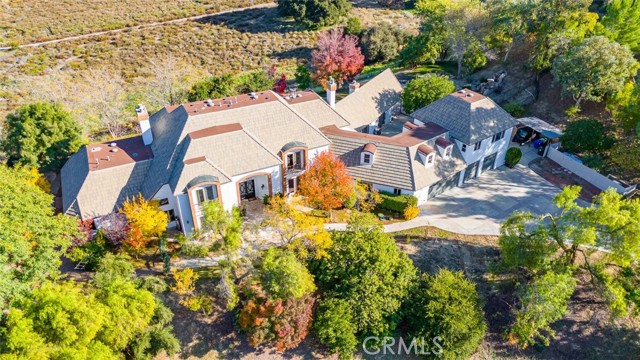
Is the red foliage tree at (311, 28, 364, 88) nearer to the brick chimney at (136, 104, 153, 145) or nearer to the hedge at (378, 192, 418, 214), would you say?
the hedge at (378, 192, 418, 214)

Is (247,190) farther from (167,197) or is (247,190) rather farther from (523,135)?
(523,135)

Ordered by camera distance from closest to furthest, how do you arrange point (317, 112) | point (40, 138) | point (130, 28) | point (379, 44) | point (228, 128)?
point (228, 128)
point (40, 138)
point (317, 112)
point (379, 44)
point (130, 28)

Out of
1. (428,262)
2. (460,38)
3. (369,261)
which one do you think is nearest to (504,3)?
(460,38)

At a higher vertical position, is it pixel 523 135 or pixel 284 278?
pixel 523 135

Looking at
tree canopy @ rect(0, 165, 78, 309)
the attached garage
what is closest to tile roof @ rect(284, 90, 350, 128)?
the attached garage

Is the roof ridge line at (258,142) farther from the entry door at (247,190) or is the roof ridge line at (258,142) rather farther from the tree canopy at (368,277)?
the tree canopy at (368,277)

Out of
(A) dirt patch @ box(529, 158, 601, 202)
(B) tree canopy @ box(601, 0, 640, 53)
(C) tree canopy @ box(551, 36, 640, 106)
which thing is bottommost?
(A) dirt patch @ box(529, 158, 601, 202)

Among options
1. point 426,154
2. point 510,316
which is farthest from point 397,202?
point 510,316
